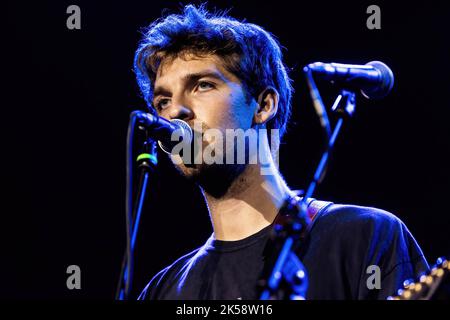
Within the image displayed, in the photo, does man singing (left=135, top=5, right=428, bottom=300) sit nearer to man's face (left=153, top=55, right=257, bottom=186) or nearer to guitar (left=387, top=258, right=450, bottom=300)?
man's face (left=153, top=55, right=257, bottom=186)

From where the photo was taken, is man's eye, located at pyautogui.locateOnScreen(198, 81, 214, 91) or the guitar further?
man's eye, located at pyautogui.locateOnScreen(198, 81, 214, 91)

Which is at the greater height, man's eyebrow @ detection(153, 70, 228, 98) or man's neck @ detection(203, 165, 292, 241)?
man's eyebrow @ detection(153, 70, 228, 98)

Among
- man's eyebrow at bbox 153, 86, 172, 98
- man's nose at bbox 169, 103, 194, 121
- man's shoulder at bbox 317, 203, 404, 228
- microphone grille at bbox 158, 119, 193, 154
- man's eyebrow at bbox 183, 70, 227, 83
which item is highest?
man's eyebrow at bbox 183, 70, 227, 83

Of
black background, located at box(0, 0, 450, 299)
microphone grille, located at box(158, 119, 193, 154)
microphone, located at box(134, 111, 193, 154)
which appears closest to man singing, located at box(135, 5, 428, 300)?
microphone grille, located at box(158, 119, 193, 154)

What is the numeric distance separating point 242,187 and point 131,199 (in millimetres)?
1009

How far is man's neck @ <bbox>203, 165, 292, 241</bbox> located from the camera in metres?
2.62

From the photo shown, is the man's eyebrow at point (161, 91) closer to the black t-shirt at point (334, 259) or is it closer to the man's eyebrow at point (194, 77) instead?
the man's eyebrow at point (194, 77)

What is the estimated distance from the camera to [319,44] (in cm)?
353

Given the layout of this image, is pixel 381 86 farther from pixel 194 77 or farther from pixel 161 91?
pixel 161 91

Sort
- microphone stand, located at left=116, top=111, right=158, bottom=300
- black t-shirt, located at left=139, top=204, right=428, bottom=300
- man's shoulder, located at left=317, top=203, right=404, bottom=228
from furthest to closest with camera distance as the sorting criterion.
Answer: man's shoulder, located at left=317, top=203, right=404, bottom=228, black t-shirt, located at left=139, top=204, right=428, bottom=300, microphone stand, located at left=116, top=111, right=158, bottom=300

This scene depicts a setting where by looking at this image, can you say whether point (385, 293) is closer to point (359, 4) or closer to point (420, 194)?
point (420, 194)
